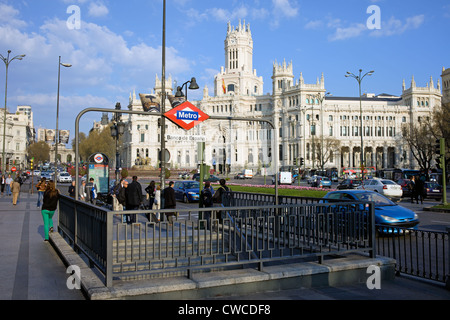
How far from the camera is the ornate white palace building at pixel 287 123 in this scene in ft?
316

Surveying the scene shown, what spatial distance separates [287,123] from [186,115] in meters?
91.9

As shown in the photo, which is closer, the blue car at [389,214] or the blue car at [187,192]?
the blue car at [389,214]

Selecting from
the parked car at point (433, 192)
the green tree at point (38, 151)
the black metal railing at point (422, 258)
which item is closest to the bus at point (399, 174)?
the parked car at point (433, 192)

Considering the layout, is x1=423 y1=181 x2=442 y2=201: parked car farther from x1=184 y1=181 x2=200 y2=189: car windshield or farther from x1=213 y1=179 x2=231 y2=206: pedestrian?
x1=213 y1=179 x2=231 y2=206: pedestrian

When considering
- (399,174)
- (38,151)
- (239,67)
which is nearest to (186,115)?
(399,174)

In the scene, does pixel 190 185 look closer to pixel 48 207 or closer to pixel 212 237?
pixel 48 207

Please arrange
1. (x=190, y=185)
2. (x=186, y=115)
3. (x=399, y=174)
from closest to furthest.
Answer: (x=186, y=115)
(x=190, y=185)
(x=399, y=174)

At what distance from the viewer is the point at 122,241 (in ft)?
23.3

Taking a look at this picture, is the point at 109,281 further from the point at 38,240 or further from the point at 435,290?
the point at 38,240

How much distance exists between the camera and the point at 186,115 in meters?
11.3

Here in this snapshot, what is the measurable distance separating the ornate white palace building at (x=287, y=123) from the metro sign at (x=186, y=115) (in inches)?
2903

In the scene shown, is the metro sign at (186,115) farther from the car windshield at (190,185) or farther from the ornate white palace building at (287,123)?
the ornate white palace building at (287,123)

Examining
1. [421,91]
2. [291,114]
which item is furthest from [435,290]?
[421,91]

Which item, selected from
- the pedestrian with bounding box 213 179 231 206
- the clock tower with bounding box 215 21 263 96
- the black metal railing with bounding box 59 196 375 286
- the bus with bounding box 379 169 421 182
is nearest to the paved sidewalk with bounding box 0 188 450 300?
the black metal railing with bounding box 59 196 375 286
